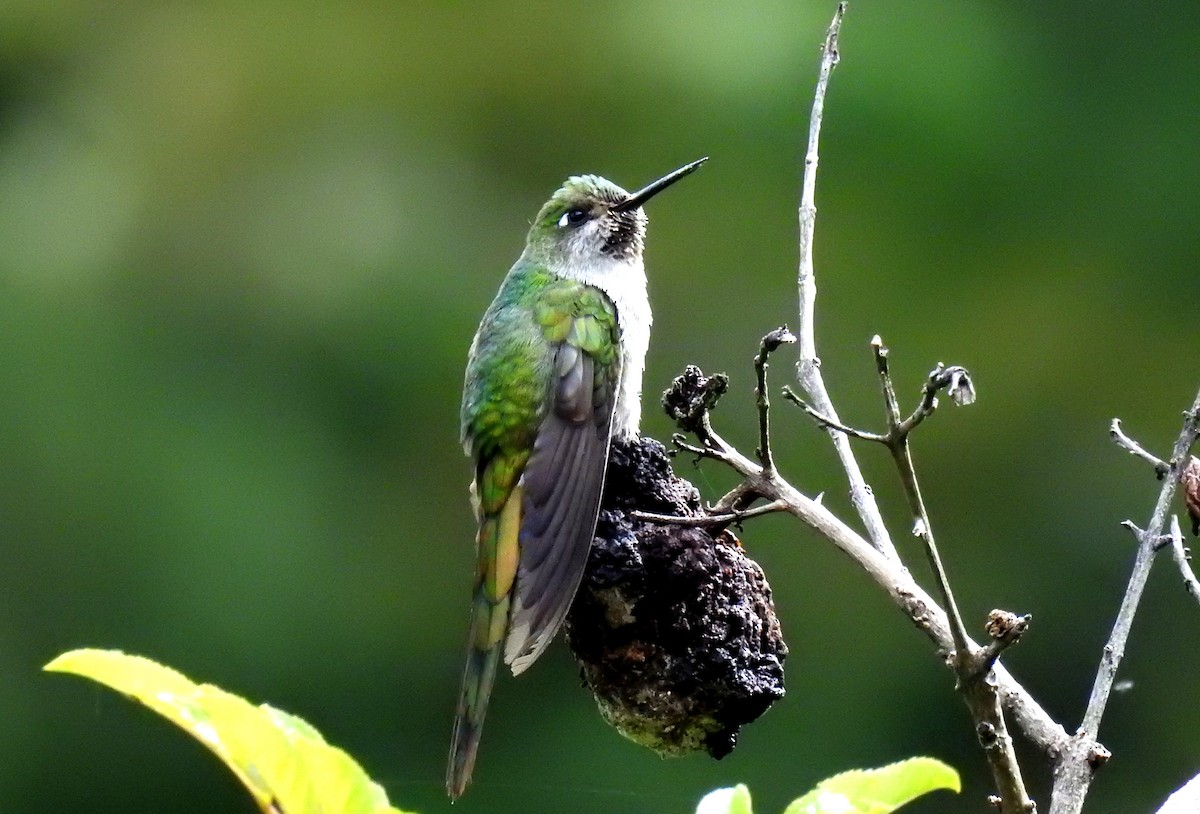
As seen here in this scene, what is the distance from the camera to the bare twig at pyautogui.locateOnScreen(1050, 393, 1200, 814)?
213 centimetres

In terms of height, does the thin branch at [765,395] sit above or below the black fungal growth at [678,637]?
above

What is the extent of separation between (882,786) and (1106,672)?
581 mm

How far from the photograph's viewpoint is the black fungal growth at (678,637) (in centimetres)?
255

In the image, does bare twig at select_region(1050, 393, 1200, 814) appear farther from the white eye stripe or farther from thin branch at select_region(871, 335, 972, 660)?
the white eye stripe

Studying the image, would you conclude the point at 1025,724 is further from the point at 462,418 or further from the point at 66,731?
the point at 66,731

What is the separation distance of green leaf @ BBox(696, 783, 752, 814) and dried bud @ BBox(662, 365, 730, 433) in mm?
780

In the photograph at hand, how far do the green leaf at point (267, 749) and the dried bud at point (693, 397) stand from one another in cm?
101

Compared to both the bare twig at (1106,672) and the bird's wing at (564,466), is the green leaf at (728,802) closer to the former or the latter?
the bare twig at (1106,672)

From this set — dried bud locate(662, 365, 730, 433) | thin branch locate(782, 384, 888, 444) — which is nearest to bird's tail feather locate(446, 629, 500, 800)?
dried bud locate(662, 365, 730, 433)

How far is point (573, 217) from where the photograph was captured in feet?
14.6

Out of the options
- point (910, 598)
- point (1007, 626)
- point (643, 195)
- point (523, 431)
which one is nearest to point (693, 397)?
A: point (910, 598)

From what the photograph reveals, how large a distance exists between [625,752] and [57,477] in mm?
3708

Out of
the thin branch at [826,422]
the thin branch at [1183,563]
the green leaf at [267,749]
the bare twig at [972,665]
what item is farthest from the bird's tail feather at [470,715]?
the thin branch at [1183,563]

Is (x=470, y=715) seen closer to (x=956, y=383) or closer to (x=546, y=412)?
(x=546, y=412)
